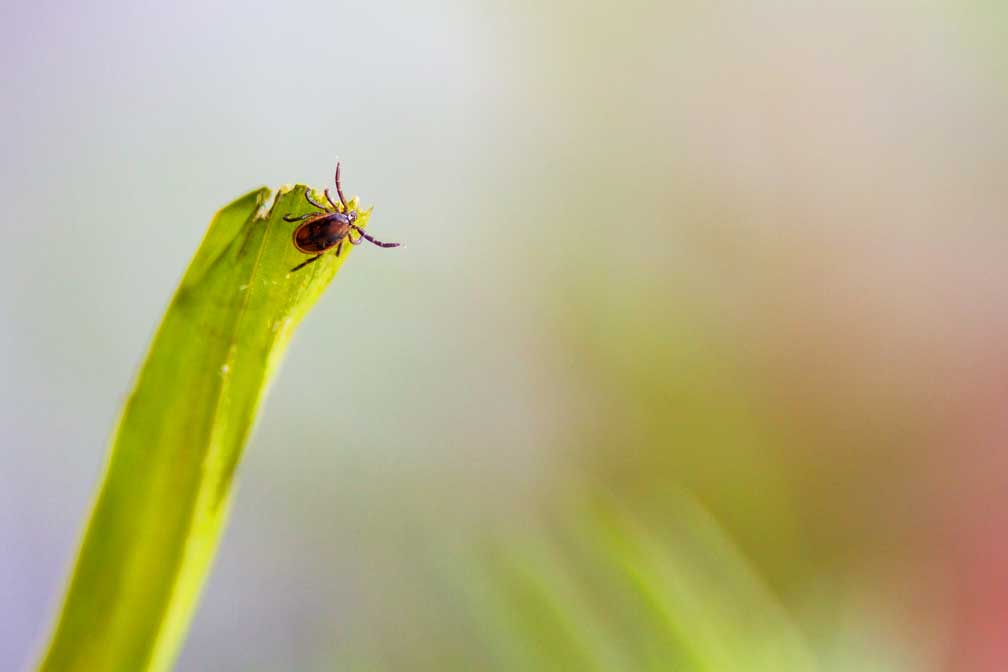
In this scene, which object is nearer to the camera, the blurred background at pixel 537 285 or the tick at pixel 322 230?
the tick at pixel 322 230

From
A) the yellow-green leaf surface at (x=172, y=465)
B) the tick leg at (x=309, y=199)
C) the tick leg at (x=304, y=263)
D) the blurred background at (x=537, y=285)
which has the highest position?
the blurred background at (x=537, y=285)

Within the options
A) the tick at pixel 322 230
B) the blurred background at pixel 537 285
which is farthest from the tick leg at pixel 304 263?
the blurred background at pixel 537 285

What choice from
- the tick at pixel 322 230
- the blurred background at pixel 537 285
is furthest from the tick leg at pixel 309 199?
the blurred background at pixel 537 285

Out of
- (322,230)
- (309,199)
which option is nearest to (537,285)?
(322,230)

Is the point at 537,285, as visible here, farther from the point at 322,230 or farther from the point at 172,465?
the point at 172,465

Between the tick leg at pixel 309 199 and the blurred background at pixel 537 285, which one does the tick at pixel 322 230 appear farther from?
the blurred background at pixel 537 285

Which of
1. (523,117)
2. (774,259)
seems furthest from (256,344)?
(774,259)

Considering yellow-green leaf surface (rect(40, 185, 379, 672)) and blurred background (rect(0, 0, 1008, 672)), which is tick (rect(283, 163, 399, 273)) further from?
blurred background (rect(0, 0, 1008, 672))

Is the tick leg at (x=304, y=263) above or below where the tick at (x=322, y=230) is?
below
